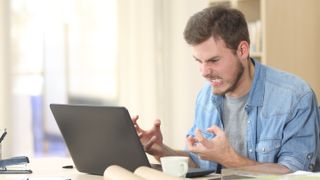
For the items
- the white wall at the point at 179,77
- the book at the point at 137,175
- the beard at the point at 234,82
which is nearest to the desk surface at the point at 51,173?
the beard at the point at 234,82

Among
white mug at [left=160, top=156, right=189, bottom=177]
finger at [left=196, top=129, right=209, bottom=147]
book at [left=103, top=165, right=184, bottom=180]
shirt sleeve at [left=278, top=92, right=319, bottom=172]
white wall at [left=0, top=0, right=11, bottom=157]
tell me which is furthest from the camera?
white wall at [left=0, top=0, right=11, bottom=157]

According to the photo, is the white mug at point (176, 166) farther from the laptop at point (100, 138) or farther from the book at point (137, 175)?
the book at point (137, 175)

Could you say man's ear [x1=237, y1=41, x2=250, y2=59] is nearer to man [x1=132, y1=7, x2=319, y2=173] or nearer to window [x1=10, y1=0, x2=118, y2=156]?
man [x1=132, y1=7, x2=319, y2=173]

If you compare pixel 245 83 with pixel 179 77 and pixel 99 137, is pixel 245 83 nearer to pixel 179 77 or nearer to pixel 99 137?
pixel 99 137

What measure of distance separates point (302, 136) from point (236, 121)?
11.5 inches

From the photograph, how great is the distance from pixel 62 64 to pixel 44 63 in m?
0.13

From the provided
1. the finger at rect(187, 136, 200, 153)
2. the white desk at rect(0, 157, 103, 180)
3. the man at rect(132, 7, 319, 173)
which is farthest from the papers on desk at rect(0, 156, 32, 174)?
the finger at rect(187, 136, 200, 153)

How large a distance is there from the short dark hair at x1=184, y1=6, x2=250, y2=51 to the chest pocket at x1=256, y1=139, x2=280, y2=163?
379 millimetres

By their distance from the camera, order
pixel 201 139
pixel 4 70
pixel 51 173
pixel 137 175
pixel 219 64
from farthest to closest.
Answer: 1. pixel 4 70
2. pixel 219 64
3. pixel 51 173
4. pixel 201 139
5. pixel 137 175

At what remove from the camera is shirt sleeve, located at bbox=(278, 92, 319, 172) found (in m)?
1.95

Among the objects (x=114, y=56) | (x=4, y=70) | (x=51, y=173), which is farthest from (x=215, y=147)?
(x=114, y=56)

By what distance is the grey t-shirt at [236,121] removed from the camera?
213cm

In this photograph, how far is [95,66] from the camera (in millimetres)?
3945

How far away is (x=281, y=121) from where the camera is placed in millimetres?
2027
